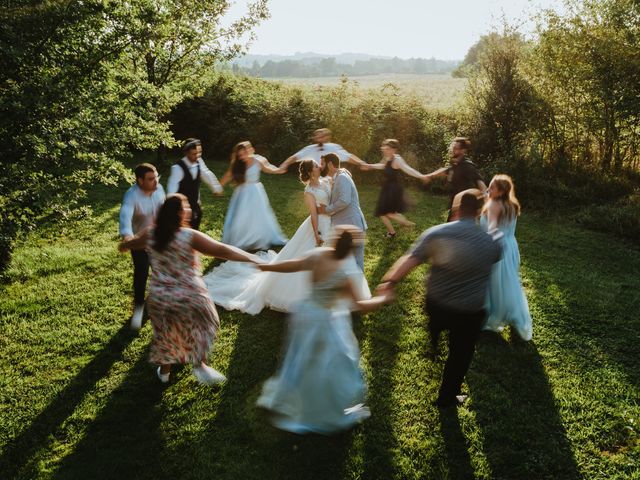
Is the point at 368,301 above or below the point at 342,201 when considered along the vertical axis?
below

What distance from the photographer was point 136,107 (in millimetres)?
6082

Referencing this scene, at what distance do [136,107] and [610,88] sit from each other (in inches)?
425

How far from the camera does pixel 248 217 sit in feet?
26.2

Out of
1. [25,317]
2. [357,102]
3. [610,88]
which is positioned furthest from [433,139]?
[25,317]

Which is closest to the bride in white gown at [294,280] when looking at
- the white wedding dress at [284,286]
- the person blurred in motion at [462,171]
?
the white wedding dress at [284,286]

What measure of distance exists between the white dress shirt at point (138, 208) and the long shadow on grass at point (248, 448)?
7.07ft

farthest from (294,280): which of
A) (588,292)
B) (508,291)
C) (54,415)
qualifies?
(588,292)

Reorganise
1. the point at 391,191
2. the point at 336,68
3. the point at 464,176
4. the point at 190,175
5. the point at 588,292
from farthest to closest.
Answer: the point at 336,68, the point at 391,191, the point at 190,175, the point at 464,176, the point at 588,292

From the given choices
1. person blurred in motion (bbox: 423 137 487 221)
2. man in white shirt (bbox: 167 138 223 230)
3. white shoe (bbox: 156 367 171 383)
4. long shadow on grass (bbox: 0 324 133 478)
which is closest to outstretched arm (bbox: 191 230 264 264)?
white shoe (bbox: 156 367 171 383)

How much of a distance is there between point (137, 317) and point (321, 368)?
3.19m

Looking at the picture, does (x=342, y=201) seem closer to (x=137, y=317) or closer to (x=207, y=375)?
(x=207, y=375)

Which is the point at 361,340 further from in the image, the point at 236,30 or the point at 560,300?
the point at 236,30

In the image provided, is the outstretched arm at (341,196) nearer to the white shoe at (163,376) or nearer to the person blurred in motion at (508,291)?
the person blurred in motion at (508,291)

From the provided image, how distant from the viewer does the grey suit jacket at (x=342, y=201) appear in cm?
589
